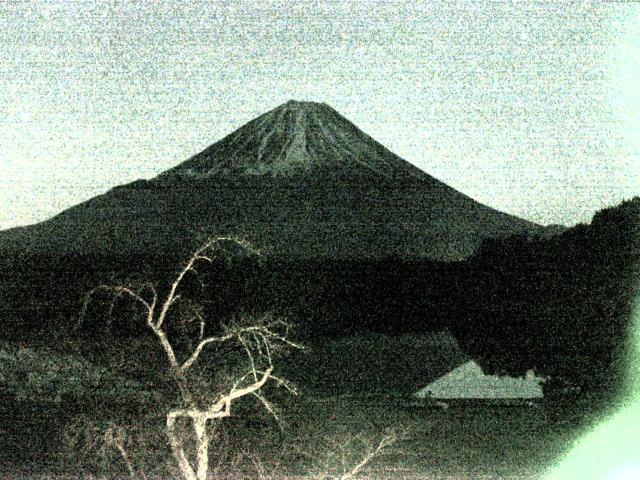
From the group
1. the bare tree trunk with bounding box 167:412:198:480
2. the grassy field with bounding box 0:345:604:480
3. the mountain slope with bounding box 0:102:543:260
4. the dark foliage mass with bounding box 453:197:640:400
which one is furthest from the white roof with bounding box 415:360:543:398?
the mountain slope with bounding box 0:102:543:260

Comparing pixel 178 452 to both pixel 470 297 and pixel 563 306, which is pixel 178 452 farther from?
pixel 470 297

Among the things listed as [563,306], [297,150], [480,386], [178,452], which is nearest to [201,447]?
[178,452]

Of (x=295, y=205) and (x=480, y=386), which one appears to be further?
(x=295, y=205)

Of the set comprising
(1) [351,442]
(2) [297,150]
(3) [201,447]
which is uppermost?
(3) [201,447]

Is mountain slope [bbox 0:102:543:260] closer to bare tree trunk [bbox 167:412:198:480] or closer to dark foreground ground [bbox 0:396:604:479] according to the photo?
dark foreground ground [bbox 0:396:604:479]

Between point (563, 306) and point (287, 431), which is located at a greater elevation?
point (563, 306)

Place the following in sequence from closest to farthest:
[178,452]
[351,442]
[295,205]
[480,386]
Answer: [178,452] → [351,442] → [480,386] → [295,205]
